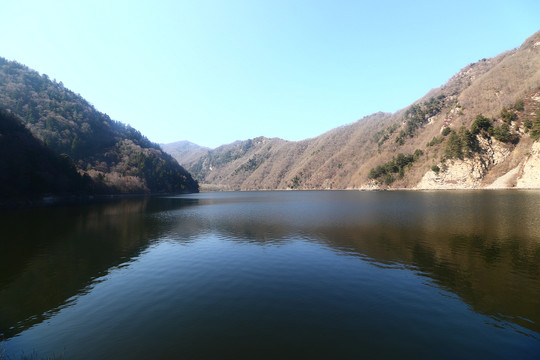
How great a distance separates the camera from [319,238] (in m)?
32.4

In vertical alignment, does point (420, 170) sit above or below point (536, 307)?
above

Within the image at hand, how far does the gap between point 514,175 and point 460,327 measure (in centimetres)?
13541

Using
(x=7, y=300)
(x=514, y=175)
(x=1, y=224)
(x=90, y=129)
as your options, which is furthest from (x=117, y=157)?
(x=514, y=175)

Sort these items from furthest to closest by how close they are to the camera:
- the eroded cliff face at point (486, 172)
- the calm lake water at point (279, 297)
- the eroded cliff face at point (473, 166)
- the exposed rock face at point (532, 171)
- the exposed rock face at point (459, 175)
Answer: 1. the exposed rock face at point (459, 175)
2. the eroded cliff face at point (473, 166)
3. the eroded cliff face at point (486, 172)
4. the exposed rock face at point (532, 171)
5. the calm lake water at point (279, 297)

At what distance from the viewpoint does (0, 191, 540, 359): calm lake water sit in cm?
1059

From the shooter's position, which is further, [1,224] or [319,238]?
[1,224]

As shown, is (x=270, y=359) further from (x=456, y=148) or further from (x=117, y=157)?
(x=117, y=157)

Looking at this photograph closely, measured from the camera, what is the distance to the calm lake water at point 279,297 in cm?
1059

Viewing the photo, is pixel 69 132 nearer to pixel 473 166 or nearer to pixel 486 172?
pixel 473 166

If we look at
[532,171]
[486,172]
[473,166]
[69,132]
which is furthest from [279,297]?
[69,132]

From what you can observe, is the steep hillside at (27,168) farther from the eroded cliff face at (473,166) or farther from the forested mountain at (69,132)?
the eroded cliff face at (473,166)

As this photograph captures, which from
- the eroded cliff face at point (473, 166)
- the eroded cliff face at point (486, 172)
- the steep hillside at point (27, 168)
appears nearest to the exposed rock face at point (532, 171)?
the eroded cliff face at point (486, 172)

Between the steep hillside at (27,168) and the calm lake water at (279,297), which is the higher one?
the steep hillside at (27,168)

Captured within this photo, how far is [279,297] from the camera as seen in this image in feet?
51.1
